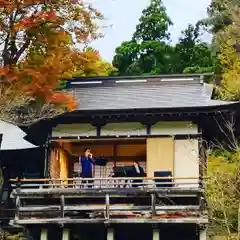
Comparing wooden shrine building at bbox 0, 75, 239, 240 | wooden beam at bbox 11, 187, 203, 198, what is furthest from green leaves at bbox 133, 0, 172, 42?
wooden beam at bbox 11, 187, 203, 198

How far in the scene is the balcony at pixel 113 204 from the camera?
15.5 metres

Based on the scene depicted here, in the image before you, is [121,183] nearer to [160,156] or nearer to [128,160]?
[160,156]

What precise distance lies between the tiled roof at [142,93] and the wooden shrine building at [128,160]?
1.2 inches

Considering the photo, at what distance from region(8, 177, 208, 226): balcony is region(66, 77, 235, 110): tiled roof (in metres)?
2.47

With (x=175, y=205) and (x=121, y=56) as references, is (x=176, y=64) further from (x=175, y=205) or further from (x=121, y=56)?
(x=175, y=205)

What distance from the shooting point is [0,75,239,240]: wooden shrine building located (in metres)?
15.7

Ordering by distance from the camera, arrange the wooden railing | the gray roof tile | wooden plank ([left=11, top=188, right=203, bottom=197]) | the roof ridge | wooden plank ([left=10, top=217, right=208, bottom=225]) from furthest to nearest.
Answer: the roof ridge, the gray roof tile, the wooden railing, wooden plank ([left=11, top=188, right=203, bottom=197]), wooden plank ([left=10, top=217, right=208, bottom=225])

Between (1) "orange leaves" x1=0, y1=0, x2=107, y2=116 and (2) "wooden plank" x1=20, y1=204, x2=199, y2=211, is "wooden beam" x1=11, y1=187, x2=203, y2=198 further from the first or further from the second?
(1) "orange leaves" x1=0, y1=0, x2=107, y2=116

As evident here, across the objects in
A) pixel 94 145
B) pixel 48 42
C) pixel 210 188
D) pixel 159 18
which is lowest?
pixel 210 188

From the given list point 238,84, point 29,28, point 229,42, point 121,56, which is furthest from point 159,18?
point 29,28

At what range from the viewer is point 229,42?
27.2m

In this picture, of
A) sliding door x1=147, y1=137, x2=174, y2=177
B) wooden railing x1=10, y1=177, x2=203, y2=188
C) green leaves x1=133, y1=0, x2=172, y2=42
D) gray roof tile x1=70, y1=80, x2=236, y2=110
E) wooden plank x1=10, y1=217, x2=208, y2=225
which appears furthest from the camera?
green leaves x1=133, y1=0, x2=172, y2=42

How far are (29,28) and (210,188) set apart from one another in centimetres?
627

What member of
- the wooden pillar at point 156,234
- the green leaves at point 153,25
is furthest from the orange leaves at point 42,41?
the green leaves at point 153,25
